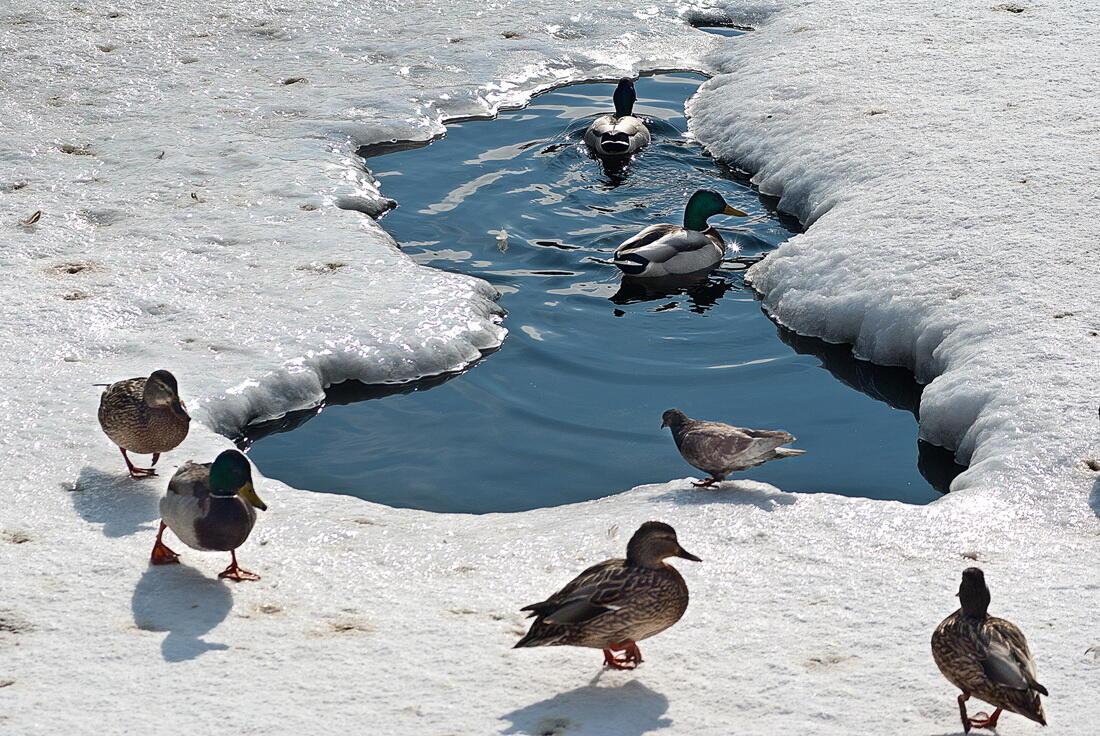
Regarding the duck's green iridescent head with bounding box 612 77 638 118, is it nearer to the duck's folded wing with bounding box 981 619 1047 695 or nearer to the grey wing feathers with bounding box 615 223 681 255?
the grey wing feathers with bounding box 615 223 681 255

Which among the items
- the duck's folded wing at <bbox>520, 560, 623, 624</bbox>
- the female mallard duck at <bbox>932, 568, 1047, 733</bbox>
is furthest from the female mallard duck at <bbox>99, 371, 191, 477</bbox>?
the female mallard duck at <bbox>932, 568, 1047, 733</bbox>

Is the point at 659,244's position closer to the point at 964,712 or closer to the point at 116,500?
the point at 116,500

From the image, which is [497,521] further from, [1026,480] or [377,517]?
[1026,480]

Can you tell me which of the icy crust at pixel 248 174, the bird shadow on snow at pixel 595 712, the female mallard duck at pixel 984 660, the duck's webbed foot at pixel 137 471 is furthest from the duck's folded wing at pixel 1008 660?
the icy crust at pixel 248 174

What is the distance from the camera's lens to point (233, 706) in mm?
5000

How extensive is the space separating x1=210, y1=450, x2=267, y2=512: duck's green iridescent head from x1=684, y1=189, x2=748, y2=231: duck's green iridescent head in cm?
609

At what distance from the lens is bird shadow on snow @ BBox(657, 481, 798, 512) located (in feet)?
22.8

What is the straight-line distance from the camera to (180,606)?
230 inches

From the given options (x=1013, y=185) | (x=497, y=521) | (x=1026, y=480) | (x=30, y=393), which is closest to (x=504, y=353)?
(x=497, y=521)

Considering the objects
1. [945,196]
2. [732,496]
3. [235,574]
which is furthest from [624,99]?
[235,574]

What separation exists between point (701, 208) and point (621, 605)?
22.1ft

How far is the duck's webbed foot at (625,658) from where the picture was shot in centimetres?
534

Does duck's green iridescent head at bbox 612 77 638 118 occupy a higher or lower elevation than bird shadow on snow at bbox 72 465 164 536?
higher

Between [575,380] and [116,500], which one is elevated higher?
[116,500]
